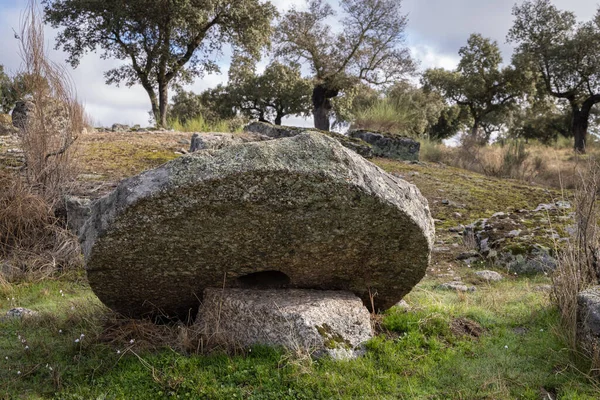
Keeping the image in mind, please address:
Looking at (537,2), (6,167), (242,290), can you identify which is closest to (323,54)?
(537,2)

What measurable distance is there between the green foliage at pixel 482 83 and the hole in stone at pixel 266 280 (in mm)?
35310

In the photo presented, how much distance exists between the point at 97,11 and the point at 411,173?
19.5m

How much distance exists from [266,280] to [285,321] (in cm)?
79

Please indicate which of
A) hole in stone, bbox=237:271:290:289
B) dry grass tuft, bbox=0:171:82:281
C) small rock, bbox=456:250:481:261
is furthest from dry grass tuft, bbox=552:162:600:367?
dry grass tuft, bbox=0:171:82:281

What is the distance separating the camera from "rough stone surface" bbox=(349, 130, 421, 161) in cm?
1789

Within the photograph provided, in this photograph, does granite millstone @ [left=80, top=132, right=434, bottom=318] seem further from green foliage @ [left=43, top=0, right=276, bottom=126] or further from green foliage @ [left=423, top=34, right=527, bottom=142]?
green foliage @ [left=423, top=34, right=527, bottom=142]

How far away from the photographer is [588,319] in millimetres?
4352

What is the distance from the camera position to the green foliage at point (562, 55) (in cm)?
3281

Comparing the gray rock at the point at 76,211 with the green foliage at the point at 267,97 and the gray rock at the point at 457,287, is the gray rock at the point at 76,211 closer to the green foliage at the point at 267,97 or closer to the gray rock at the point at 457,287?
the gray rock at the point at 457,287

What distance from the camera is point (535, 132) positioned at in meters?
48.2

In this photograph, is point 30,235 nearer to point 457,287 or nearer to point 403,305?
point 403,305

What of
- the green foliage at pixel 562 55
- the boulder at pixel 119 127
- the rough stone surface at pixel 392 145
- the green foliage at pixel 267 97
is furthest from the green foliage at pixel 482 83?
the boulder at pixel 119 127

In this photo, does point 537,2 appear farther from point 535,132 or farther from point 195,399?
point 195,399

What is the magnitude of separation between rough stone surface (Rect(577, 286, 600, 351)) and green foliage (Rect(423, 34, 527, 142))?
3495 centimetres
